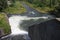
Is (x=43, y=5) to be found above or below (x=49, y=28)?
below

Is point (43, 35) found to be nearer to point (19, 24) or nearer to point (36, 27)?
point (36, 27)

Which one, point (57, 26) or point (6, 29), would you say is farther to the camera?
point (6, 29)

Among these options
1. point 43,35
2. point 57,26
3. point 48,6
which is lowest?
point 48,6

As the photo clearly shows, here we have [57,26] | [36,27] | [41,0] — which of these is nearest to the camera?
[57,26]

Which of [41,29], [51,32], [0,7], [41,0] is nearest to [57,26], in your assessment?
[51,32]

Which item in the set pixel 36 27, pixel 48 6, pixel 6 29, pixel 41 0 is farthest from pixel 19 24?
pixel 41 0

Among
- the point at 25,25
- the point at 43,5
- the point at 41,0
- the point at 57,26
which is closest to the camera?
the point at 57,26

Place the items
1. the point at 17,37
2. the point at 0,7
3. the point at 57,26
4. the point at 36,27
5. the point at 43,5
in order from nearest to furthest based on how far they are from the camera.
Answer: the point at 57,26 → the point at 36,27 → the point at 17,37 → the point at 0,7 → the point at 43,5

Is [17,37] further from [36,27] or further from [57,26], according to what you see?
[57,26]

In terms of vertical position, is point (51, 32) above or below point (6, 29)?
above
